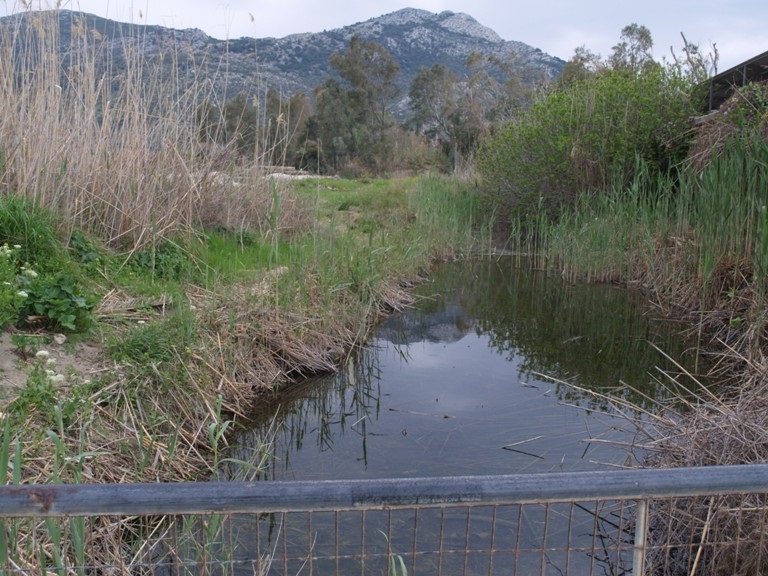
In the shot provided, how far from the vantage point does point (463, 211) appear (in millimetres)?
11133

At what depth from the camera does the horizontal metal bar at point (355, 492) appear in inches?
39.8

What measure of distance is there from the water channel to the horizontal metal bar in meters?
0.92

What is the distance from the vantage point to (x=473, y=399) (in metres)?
4.31

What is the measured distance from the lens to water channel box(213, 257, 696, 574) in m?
3.31

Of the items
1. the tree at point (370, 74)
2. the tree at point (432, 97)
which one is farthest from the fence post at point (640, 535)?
the tree at point (370, 74)

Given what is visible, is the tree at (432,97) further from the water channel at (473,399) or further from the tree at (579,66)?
the water channel at (473,399)

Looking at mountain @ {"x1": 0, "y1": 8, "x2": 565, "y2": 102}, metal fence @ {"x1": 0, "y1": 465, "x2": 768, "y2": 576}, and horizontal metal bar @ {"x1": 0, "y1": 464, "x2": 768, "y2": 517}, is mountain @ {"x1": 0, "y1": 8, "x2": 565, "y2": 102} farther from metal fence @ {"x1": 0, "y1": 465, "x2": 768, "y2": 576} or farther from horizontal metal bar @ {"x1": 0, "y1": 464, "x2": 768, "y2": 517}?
horizontal metal bar @ {"x1": 0, "y1": 464, "x2": 768, "y2": 517}

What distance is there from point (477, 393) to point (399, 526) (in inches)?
68.7

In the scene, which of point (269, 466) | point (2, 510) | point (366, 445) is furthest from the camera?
point (366, 445)

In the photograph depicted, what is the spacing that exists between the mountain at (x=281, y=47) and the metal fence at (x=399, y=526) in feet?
11.8

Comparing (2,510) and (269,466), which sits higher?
(2,510)

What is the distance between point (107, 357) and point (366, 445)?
139cm

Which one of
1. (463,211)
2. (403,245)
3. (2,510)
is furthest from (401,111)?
(2,510)

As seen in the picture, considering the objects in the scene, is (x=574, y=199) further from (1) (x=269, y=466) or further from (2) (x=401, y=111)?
(2) (x=401, y=111)
